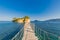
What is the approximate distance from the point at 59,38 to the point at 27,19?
75.9m

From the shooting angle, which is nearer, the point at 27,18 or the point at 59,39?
the point at 59,39

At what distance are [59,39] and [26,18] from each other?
77.1m

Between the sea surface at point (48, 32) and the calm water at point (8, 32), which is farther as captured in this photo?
the calm water at point (8, 32)

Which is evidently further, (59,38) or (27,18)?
(27,18)

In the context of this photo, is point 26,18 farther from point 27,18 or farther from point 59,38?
point 59,38

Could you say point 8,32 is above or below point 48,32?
below

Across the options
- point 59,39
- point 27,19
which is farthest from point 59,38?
point 27,19

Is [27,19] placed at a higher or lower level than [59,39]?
higher

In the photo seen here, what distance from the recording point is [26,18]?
80812 millimetres

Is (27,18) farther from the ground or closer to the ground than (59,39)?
farther from the ground

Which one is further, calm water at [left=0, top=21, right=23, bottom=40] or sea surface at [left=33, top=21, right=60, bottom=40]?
calm water at [left=0, top=21, right=23, bottom=40]

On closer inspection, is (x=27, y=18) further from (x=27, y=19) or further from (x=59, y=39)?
(x=59, y=39)

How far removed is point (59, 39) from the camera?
387cm

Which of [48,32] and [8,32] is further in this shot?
[8,32]
